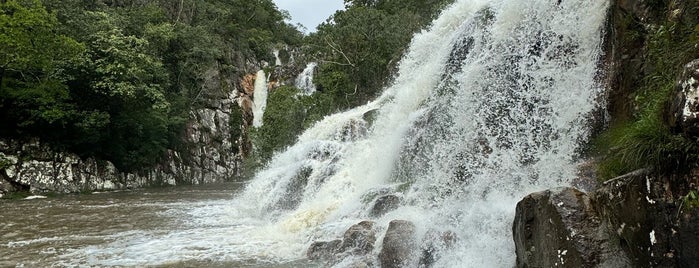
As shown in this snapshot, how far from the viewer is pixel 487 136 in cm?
859

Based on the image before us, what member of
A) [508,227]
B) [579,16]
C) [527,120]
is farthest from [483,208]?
[579,16]

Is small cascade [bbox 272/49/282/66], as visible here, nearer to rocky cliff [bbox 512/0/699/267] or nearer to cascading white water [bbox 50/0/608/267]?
cascading white water [bbox 50/0/608/267]

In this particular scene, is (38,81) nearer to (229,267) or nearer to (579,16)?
(229,267)

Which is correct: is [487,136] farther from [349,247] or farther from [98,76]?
[98,76]

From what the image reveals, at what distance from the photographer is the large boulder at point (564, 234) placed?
4.46 metres

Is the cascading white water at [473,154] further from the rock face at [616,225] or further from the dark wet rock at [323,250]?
the rock face at [616,225]

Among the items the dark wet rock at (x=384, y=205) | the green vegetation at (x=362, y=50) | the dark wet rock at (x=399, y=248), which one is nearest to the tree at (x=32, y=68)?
the green vegetation at (x=362, y=50)

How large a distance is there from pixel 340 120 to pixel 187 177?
14.3m

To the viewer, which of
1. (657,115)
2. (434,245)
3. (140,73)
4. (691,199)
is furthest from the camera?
(140,73)

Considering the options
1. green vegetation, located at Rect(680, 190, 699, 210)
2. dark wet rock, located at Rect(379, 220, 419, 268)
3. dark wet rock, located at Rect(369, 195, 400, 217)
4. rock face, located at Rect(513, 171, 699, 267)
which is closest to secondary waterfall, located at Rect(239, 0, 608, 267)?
dark wet rock, located at Rect(369, 195, 400, 217)

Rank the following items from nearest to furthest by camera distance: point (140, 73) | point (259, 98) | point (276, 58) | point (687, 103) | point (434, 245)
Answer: point (687, 103) → point (434, 245) → point (140, 73) → point (259, 98) → point (276, 58)

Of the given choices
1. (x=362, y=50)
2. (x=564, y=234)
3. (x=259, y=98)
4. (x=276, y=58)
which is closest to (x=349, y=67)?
(x=362, y=50)

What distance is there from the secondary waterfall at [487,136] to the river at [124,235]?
126 cm

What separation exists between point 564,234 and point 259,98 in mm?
37214
